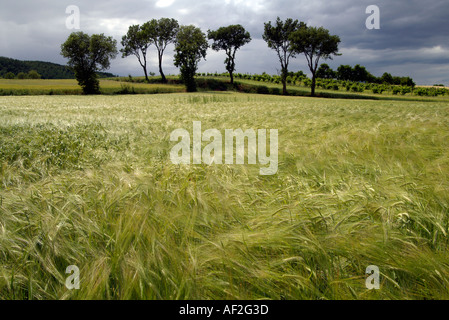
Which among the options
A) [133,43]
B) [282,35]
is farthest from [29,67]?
[282,35]

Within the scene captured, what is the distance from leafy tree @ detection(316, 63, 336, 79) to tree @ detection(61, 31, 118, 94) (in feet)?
215

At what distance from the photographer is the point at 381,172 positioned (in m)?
2.69

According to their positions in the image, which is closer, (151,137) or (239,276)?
(239,276)

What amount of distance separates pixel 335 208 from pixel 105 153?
11.0ft

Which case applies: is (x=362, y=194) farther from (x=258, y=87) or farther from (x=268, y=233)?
(x=258, y=87)

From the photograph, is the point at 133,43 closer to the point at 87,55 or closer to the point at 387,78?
the point at 87,55

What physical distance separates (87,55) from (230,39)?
3432cm

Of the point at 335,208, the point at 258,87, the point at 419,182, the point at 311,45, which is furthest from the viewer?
the point at 258,87

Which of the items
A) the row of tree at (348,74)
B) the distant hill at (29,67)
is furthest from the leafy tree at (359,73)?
the distant hill at (29,67)

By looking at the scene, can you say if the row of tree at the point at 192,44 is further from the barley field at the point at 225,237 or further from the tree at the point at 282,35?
the barley field at the point at 225,237

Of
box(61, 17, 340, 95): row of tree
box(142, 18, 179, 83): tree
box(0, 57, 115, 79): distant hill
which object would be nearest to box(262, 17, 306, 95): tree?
box(61, 17, 340, 95): row of tree

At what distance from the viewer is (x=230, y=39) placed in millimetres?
63531
